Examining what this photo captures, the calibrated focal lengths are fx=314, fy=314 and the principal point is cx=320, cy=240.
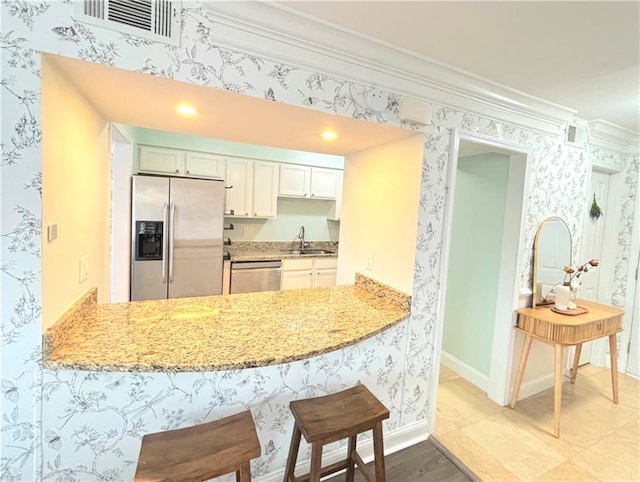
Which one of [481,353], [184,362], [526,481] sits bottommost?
[526,481]

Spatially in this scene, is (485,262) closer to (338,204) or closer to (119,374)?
(338,204)

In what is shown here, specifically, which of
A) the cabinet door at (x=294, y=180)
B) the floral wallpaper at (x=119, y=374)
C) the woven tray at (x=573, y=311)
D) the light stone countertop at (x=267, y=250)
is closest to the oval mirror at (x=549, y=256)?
the woven tray at (x=573, y=311)

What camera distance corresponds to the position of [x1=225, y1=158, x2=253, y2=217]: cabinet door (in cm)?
386

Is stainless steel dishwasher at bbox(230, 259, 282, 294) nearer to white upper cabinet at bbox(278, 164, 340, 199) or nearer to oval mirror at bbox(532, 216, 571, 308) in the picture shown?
white upper cabinet at bbox(278, 164, 340, 199)

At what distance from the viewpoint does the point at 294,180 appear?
13.9 feet

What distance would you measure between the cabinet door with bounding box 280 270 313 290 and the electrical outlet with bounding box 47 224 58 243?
9.11ft

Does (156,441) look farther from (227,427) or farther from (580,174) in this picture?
(580,174)

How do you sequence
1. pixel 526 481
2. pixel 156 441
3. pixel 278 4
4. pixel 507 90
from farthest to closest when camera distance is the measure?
1. pixel 507 90
2. pixel 526 481
3. pixel 278 4
4. pixel 156 441

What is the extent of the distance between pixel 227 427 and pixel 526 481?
179cm

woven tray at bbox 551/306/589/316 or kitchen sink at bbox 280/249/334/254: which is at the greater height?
kitchen sink at bbox 280/249/334/254

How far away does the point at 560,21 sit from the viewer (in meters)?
1.32

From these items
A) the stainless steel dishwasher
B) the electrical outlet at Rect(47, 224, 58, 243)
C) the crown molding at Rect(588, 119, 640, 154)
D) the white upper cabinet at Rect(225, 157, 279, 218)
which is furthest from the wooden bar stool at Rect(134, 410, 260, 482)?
the crown molding at Rect(588, 119, 640, 154)

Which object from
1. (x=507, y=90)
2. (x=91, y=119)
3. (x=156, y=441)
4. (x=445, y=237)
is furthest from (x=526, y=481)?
(x=91, y=119)

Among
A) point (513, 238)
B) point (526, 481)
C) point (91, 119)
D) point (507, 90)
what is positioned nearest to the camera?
point (91, 119)
